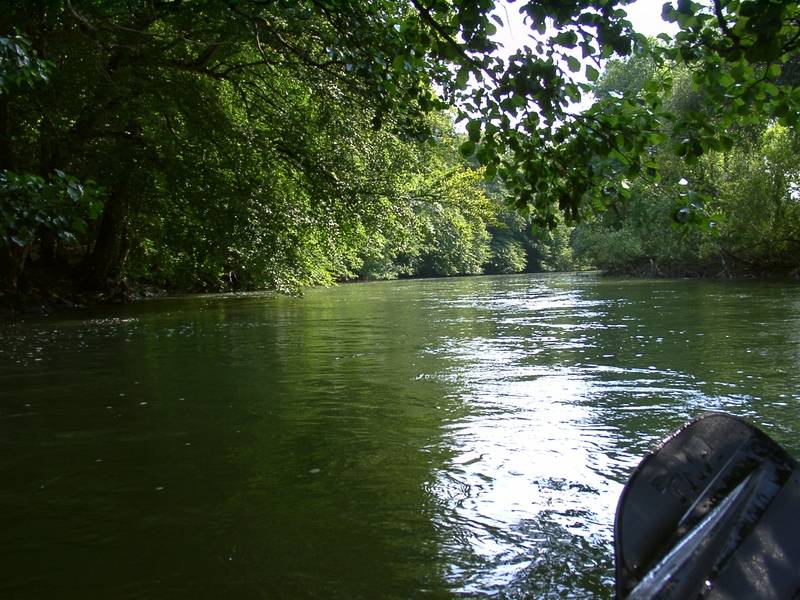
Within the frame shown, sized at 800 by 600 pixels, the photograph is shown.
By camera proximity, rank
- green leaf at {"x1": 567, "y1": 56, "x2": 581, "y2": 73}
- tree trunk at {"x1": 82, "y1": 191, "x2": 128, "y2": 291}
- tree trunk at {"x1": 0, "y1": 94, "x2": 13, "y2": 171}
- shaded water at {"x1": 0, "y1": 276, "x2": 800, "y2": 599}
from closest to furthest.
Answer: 1. shaded water at {"x1": 0, "y1": 276, "x2": 800, "y2": 599}
2. green leaf at {"x1": 567, "y1": 56, "x2": 581, "y2": 73}
3. tree trunk at {"x1": 0, "y1": 94, "x2": 13, "y2": 171}
4. tree trunk at {"x1": 82, "y1": 191, "x2": 128, "y2": 291}

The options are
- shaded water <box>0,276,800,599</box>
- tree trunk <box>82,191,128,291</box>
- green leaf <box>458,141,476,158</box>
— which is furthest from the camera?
tree trunk <box>82,191,128,291</box>

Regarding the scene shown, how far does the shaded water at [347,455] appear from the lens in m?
3.10

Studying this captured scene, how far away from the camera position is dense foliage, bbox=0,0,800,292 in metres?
3.72

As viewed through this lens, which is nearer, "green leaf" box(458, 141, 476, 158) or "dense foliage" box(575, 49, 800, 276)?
"green leaf" box(458, 141, 476, 158)

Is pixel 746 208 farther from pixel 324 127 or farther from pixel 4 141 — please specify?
pixel 4 141

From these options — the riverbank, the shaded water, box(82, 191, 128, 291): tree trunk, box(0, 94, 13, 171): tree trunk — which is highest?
box(0, 94, 13, 171): tree trunk

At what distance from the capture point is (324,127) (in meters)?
14.6

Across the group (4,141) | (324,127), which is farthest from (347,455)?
(4,141)

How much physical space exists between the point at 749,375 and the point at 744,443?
198 inches

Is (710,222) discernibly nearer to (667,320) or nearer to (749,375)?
(749,375)

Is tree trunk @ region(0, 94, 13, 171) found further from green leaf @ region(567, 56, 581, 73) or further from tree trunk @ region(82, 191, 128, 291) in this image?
green leaf @ region(567, 56, 581, 73)

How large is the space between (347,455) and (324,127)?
10.8 metres

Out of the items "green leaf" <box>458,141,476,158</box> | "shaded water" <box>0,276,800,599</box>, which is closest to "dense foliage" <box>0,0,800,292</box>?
"green leaf" <box>458,141,476,158</box>

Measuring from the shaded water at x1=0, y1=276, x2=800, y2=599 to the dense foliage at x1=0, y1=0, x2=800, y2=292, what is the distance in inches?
58.4
